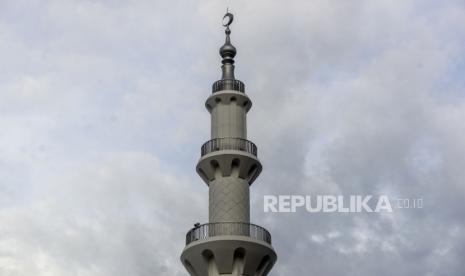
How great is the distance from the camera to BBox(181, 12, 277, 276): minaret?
65.9 m

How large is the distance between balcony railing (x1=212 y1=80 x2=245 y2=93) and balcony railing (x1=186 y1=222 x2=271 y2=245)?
13457 millimetres

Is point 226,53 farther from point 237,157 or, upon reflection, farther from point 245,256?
point 245,256

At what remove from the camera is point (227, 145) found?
7100cm

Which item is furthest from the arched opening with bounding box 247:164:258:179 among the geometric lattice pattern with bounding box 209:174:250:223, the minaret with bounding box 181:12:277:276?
the geometric lattice pattern with bounding box 209:174:250:223

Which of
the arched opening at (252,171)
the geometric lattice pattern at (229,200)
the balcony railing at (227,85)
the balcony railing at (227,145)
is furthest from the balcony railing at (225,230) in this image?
the balcony railing at (227,85)

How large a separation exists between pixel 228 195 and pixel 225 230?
12.4 feet

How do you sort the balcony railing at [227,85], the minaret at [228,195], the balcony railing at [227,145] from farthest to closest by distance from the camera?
the balcony railing at [227,85]
the balcony railing at [227,145]
the minaret at [228,195]

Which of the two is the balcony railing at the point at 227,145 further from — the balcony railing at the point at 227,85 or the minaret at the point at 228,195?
the balcony railing at the point at 227,85

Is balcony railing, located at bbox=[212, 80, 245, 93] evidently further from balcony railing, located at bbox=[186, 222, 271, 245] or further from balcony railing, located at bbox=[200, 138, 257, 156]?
balcony railing, located at bbox=[186, 222, 271, 245]

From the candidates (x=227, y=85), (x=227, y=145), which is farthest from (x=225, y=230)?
(x=227, y=85)

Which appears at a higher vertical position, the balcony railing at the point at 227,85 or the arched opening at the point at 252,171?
the balcony railing at the point at 227,85

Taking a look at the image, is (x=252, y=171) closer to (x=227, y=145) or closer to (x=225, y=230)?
(x=227, y=145)

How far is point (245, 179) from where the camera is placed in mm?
71000

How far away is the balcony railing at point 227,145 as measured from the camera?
7100 cm
